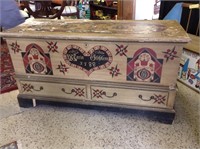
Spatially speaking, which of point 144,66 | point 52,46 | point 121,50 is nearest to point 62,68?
point 52,46

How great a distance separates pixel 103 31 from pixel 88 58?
0.21m

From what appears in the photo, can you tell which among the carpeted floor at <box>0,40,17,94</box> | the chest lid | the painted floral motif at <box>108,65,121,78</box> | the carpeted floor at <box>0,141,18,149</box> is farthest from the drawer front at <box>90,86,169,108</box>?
the carpeted floor at <box>0,40,17,94</box>

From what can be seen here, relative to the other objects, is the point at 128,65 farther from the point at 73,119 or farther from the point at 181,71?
the point at 181,71

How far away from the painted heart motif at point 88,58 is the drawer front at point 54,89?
160mm

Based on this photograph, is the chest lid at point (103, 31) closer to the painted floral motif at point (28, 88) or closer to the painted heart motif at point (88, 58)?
the painted heart motif at point (88, 58)

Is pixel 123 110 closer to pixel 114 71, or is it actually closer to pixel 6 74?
pixel 114 71

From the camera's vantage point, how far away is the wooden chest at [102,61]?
3.93 ft

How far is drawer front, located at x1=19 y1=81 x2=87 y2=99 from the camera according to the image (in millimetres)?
1419

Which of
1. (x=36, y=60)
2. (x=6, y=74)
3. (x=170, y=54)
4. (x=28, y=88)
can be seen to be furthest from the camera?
(x=6, y=74)

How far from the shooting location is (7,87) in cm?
187

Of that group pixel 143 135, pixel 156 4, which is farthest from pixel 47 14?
pixel 143 135

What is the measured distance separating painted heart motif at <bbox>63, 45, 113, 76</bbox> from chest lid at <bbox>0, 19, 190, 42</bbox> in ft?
0.27

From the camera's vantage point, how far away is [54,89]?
1.46 m

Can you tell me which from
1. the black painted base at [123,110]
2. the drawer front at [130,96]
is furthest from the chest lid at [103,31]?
the black painted base at [123,110]
